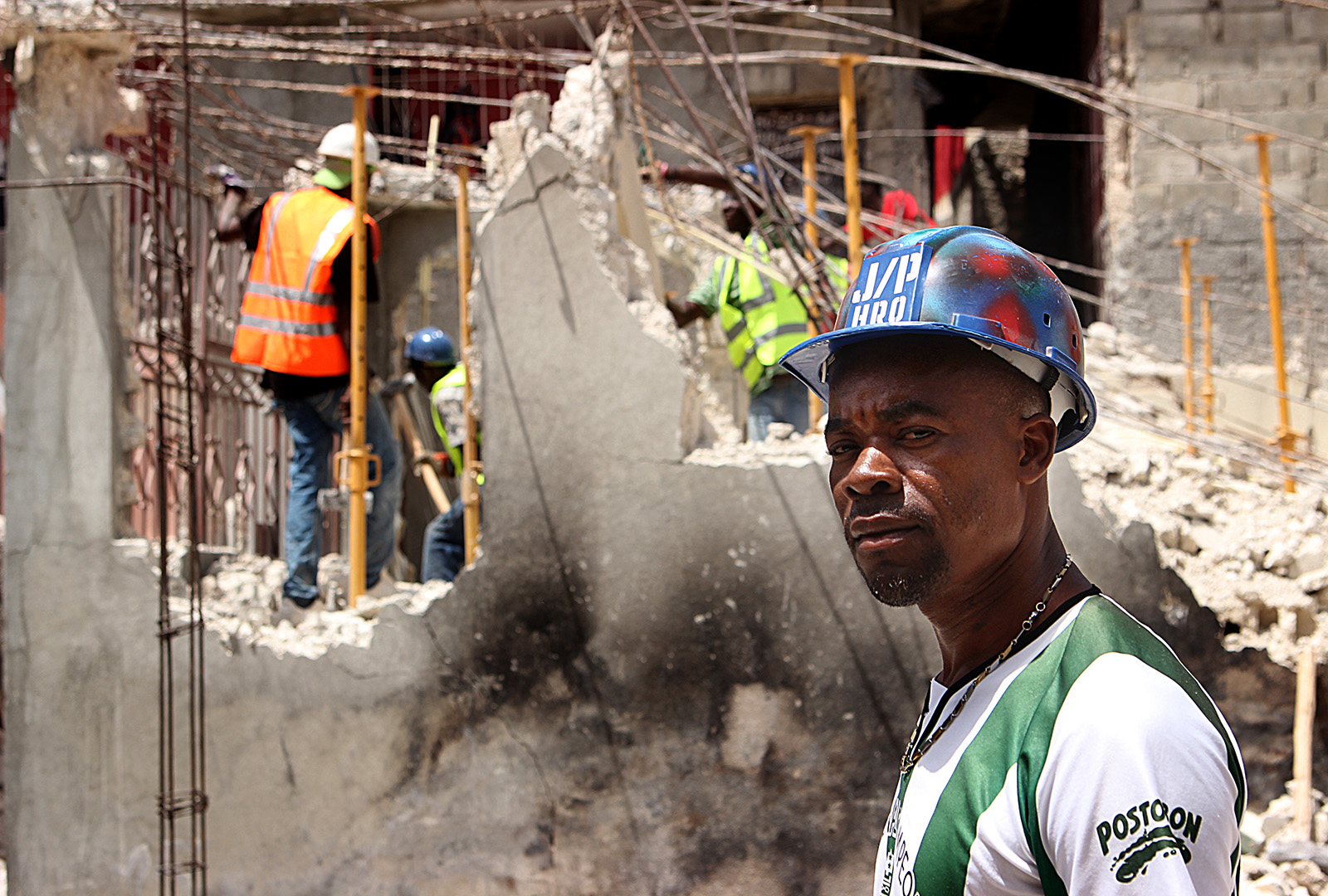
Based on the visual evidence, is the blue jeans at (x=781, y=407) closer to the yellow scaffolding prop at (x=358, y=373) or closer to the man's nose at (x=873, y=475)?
the yellow scaffolding prop at (x=358, y=373)

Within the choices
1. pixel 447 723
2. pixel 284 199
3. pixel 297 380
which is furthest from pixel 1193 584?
pixel 284 199

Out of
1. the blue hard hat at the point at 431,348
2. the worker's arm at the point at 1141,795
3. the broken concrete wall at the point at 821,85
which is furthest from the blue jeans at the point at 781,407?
the broken concrete wall at the point at 821,85

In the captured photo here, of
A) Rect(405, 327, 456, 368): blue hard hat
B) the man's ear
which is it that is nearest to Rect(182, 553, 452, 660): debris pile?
Rect(405, 327, 456, 368): blue hard hat

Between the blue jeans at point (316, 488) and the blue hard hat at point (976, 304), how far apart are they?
11.7 ft

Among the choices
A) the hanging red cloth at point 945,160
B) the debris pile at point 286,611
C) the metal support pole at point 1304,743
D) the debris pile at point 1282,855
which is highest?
the hanging red cloth at point 945,160

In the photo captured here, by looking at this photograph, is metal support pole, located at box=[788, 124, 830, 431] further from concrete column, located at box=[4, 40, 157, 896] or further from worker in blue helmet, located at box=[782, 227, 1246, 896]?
worker in blue helmet, located at box=[782, 227, 1246, 896]

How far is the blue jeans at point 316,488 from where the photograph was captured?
4867 mm

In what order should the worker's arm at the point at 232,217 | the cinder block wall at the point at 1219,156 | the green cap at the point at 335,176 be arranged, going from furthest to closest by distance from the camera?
the cinder block wall at the point at 1219,156 → the green cap at the point at 335,176 → the worker's arm at the point at 232,217

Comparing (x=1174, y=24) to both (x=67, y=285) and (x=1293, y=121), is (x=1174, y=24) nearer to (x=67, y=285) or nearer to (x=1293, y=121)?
(x=1293, y=121)

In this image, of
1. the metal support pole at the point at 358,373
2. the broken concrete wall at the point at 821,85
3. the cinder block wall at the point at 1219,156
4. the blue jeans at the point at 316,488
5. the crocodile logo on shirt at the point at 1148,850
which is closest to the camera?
the crocodile logo on shirt at the point at 1148,850

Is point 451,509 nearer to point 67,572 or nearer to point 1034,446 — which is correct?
point 67,572

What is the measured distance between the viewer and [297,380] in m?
5.00

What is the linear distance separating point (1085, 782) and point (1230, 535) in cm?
347

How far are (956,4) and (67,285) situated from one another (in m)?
8.25
